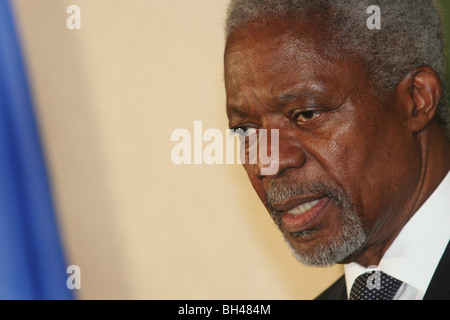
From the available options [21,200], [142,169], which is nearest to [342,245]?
[142,169]

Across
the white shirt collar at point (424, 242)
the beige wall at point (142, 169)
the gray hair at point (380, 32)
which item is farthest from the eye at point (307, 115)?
the beige wall at point (142, 169)

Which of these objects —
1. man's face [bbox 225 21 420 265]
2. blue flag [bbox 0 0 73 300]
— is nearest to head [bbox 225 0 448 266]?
man's face [bbox 225 21 420 265]

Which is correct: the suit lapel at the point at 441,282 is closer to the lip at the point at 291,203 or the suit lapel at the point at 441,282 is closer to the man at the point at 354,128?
the man at the point at 354,128

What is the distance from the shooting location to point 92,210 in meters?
1.63

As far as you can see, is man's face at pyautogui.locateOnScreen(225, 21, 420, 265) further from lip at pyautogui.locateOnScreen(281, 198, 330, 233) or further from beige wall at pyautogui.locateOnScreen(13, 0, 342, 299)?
beige wall at pyautogui.locateOnScreen(13, 0, 342, 299)

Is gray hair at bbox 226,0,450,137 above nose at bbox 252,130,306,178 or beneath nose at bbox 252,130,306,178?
above

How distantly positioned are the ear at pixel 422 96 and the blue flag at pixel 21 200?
979mm

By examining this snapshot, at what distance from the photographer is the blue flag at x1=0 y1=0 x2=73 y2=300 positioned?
1564 millimetres

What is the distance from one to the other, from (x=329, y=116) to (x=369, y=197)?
0.48 ft

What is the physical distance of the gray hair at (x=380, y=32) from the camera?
1014 millimetres

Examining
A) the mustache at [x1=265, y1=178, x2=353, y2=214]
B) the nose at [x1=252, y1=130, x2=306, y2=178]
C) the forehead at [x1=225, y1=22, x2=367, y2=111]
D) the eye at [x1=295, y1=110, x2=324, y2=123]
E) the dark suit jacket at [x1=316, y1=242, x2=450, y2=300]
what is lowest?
the dark suit jacket at [x1=316, y1=242, x2=450, y2=300]
